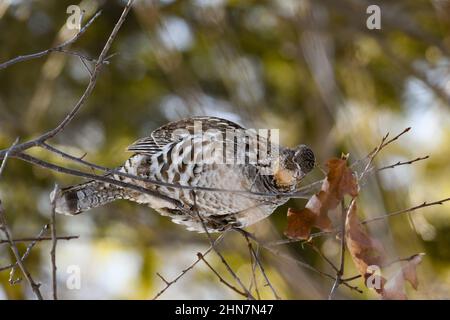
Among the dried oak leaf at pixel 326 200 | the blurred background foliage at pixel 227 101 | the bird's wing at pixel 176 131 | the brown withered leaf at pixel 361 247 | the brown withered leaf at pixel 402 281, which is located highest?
the blurred background foliage at pixel 227 101

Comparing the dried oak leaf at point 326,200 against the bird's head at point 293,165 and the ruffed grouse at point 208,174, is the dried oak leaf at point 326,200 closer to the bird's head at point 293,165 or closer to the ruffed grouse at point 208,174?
the ruffed grouse at point 208,174

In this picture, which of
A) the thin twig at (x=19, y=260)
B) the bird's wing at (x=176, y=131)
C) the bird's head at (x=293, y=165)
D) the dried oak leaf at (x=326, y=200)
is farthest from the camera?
the bird's wing at (x=176, y=131)

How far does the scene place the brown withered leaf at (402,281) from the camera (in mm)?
3295

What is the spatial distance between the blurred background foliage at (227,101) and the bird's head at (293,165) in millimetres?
2312

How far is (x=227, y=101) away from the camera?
28.4 feet

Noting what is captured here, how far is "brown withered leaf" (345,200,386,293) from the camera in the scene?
3.34 m

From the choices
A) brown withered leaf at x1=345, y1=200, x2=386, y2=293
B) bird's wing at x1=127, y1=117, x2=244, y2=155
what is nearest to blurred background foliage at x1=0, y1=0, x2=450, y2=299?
bird's wing at x1=127, y1=117, x2=244, y2=155

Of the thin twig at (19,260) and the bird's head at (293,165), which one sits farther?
the bird's head at (293,165)

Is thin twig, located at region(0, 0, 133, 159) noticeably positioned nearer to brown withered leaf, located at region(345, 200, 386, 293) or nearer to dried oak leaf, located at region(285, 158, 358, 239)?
dried oak leaf, located at region(285, 158, 358, 239)

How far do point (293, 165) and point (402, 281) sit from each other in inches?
45.2

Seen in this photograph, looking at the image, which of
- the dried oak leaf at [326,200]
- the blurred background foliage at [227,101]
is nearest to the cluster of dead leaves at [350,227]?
the dried oak leaf at [326,200]

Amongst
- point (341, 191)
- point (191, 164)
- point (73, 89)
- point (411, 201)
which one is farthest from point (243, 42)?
point (341, 191)

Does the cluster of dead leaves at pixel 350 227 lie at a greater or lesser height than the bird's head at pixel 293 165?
lesser
